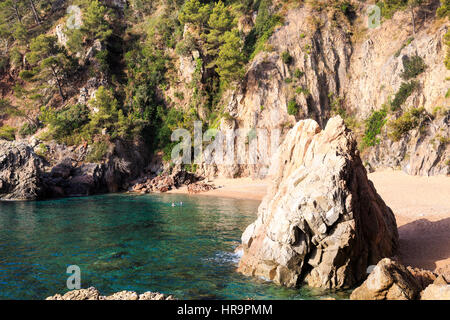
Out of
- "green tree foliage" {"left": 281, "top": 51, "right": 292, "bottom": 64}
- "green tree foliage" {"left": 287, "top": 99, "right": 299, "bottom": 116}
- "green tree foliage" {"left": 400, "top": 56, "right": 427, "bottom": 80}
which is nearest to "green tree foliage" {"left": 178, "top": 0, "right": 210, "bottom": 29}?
"green tree foliage" {"left": 281, "top": 51, "right": 292, "bottom": 64}

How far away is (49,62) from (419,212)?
54758 mm

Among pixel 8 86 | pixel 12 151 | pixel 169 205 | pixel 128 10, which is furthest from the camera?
pixel 128 10

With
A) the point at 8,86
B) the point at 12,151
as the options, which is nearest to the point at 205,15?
the point at 12,151

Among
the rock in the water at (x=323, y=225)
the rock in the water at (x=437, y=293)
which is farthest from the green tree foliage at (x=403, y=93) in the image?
the rock in the water at (x=437, y=293)

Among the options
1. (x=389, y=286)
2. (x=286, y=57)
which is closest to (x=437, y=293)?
(x=389, y=286)

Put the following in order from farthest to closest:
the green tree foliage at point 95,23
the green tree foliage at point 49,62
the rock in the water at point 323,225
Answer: the green tree foliage at point 95,23 → the green tree foliage at point 49,62 → the rock in the water at point 323,225

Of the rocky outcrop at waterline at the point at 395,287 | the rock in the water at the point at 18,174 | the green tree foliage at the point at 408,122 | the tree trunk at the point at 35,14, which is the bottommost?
the rocky outcrop at waterline at the point at 395,287

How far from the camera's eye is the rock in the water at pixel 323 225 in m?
10.1

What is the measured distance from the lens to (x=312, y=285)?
402 inches

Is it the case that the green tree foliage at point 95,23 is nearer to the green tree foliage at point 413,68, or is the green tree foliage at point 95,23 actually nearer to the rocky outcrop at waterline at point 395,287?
the green tree foliage at point 413,68

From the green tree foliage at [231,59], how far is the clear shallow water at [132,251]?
2281cm

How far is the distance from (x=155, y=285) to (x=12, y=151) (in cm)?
3500

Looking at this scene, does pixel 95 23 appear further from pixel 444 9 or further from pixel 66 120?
pixel 444 9
